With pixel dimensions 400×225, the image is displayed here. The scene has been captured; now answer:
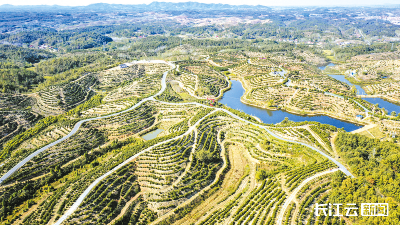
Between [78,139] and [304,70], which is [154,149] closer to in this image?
[78,139]

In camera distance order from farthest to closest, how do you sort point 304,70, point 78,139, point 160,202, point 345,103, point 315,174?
1. point 304,70
2. point 345,103
3. point 78,139
4. point 315,174
5. point 160,202

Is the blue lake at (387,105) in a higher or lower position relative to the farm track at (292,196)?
higher

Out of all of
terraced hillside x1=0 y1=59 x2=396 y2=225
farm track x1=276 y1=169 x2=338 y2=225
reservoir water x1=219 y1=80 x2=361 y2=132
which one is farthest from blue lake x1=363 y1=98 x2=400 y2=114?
farm track x1=276 y1=169 x2=338 y2=225

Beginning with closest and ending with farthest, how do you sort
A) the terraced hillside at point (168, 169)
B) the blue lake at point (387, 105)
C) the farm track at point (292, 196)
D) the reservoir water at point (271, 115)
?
the farm track at point (292, 196) → the terraced hillside at point (168, 169) → the reservoir water at point (271, 115) → the blue lake at point (387, 105)

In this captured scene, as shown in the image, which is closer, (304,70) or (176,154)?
(176,154)

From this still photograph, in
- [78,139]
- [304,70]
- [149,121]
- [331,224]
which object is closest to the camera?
[331,224]

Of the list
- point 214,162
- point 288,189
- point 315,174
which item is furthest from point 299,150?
point 214,162

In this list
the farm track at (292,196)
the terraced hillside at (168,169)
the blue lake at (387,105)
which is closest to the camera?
the farm track at (292,196)

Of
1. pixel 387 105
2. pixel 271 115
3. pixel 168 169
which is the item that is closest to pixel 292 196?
pixel 168 169

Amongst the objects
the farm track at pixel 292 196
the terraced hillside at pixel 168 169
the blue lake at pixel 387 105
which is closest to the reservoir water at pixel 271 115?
the terraced hillside at pixel 168 169

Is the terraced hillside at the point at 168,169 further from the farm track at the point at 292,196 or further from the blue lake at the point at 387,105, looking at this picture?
the blue lake at the point at 387,105
